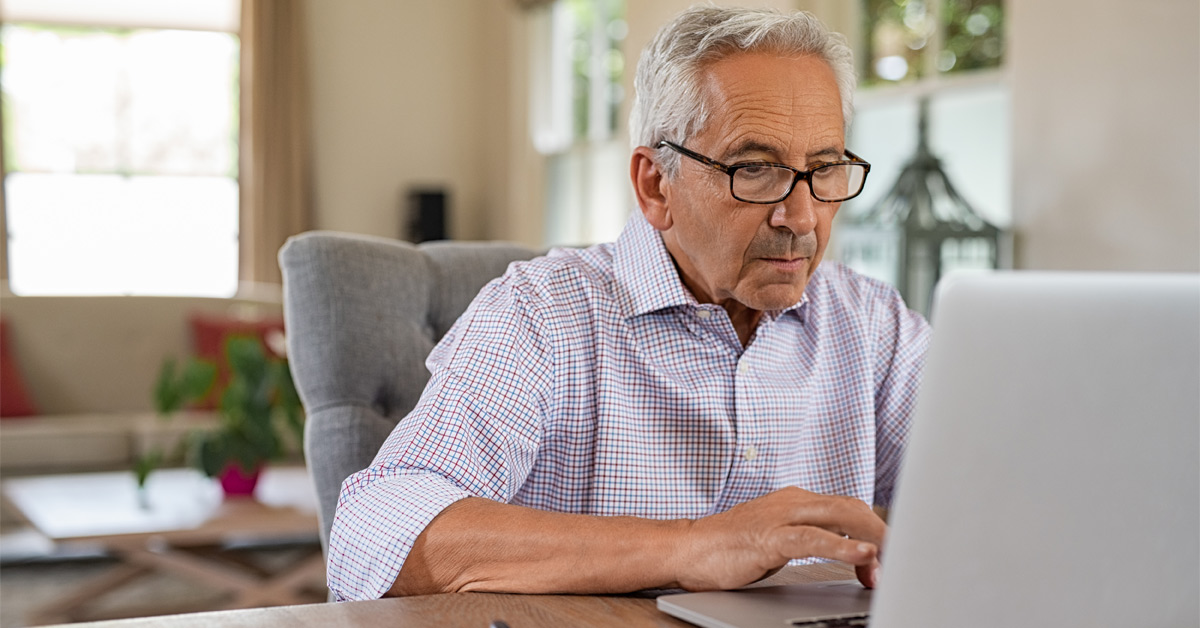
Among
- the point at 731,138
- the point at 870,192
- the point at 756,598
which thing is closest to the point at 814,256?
the point at 731,138

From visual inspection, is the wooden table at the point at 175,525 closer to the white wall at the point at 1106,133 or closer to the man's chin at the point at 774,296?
the man's chin at the point at 774,296

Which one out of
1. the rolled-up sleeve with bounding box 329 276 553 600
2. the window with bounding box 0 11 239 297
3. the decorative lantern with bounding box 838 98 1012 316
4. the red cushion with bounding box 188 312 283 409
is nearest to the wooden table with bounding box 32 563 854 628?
the rolled-up sleeve with bounding box 329 276 553 600

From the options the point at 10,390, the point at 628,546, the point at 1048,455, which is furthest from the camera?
the point at 10,390

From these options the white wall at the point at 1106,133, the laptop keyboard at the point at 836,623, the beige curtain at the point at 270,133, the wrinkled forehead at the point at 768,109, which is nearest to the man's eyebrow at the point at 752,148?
the wrinkled forehead at the point at 768,109

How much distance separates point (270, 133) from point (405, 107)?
0.88 metres

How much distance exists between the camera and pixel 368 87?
6.88 meters

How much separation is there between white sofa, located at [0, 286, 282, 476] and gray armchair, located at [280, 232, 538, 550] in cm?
298

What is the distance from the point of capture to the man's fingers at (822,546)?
32.0 inches

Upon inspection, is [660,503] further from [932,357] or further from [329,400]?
[932,357]

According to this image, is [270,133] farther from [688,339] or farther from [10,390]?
[688,339]

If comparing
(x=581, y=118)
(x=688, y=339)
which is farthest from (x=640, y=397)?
(x=581, y=118)

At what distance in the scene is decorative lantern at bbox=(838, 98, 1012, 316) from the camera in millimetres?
3285

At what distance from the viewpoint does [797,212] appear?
1.19 metres

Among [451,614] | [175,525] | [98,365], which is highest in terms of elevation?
[451,614]
